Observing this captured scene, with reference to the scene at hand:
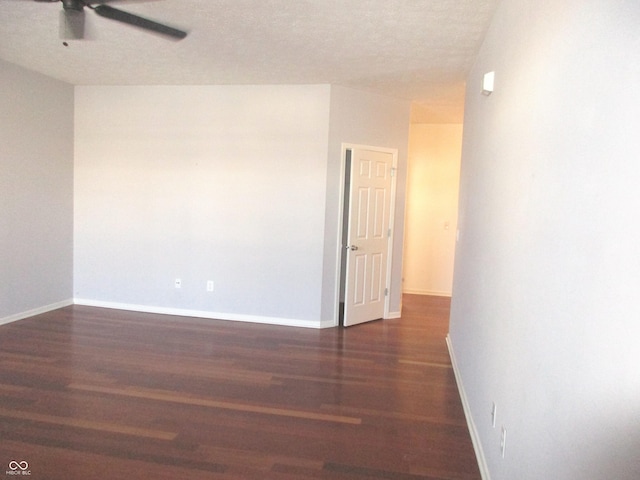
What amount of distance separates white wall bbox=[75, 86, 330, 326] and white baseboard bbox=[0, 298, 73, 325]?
18cm

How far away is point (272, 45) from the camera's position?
361 centimetres

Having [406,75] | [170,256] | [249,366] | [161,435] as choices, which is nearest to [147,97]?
[170,256]

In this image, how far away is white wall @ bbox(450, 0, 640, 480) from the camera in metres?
0.95

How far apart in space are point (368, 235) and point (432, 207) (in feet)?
7.94

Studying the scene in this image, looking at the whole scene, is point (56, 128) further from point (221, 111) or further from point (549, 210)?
point (549, 210)

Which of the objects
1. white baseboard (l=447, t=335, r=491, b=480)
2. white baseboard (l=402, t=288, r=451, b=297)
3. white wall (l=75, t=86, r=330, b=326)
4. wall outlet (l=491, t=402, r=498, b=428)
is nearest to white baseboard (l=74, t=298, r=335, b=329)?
white wall (l=75, t=86, r=330, b=326)

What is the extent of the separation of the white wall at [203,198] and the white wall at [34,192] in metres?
0.17

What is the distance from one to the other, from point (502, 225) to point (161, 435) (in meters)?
2.32

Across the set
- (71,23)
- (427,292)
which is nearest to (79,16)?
(71,23)

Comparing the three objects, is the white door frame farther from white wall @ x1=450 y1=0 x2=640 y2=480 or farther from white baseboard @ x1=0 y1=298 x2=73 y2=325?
white baseboard @ x1=0 y1=298 x2=73 y2=325

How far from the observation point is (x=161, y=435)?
8.50ft

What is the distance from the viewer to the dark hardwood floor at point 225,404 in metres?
2.34

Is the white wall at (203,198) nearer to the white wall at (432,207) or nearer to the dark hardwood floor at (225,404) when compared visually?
the dark hardwood floor at (225,404)

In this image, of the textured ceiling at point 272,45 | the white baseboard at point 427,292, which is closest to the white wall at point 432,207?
the white baseboard at point 427,292
